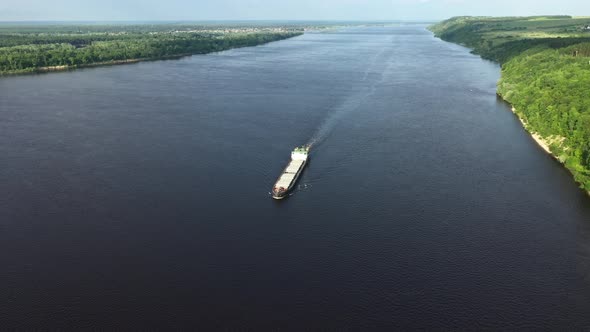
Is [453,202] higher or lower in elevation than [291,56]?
lower

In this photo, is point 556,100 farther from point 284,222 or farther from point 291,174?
point 284,222

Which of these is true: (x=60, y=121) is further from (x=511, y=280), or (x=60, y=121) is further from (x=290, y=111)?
(x=511, y=280)

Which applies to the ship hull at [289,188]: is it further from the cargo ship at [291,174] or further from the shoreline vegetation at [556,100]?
the shoreline vegetation at [556,100]

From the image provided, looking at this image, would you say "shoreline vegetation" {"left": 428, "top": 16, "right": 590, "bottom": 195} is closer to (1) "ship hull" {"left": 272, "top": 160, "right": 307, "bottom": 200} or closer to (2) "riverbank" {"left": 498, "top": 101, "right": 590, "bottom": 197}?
(2) "riverbank" {"left": 498, "top": 101, "right": 590, "bottom": 197}

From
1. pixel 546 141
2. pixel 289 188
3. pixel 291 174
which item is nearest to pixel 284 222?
pixel 289 188

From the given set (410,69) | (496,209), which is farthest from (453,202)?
(410,69)
